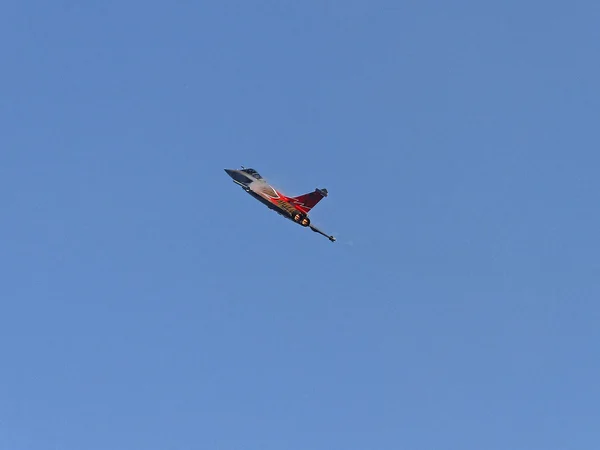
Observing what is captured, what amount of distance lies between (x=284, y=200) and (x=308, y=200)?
3.40 metres

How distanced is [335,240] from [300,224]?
20.1 feet

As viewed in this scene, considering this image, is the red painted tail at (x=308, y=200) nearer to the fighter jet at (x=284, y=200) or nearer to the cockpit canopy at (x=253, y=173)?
the fighter jet at (x=284, y=200)

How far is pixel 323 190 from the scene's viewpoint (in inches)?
4766

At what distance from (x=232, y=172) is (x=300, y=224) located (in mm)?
12514

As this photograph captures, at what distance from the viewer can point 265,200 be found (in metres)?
121

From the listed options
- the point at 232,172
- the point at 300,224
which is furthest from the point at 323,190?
the point at 232,172

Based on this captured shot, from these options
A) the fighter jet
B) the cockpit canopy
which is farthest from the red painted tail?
the cockpit canopy

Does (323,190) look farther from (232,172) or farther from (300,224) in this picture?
(232,172)

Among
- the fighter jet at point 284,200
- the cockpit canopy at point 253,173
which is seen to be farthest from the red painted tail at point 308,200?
the cockpit canopy at point 253,173

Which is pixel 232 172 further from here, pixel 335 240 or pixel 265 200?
pixel 335 240

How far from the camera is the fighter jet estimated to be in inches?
4766

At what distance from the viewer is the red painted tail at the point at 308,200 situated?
121 m

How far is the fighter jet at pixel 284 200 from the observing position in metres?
121

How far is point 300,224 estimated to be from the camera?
4764 inches
